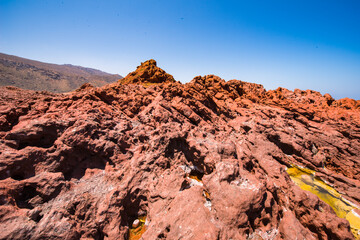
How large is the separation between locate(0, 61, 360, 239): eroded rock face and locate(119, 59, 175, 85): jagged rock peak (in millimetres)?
10352

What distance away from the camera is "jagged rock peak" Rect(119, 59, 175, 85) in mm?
24156

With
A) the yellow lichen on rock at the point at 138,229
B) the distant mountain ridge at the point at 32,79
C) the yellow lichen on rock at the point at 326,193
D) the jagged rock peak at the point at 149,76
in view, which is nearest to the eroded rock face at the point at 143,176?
the yellow lichen on rock at the point at 138,229

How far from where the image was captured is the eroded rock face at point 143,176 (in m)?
6.04

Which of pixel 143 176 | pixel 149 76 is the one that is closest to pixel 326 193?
pixel 143 176

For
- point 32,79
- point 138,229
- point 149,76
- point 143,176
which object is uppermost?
point 149,76

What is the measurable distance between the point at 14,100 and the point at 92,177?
819 centimetres

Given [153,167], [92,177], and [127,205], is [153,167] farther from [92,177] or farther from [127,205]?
[92,177]

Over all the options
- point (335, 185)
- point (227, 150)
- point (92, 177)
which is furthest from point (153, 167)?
point (335, 185)

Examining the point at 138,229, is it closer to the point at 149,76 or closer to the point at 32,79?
the point at 149,76

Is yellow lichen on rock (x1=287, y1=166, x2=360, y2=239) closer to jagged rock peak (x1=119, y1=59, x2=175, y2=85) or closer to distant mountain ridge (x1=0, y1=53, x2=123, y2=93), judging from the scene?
jagged rock peak (x1=119, y1=59, x2=175, y2=85)

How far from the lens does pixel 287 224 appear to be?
6.52 metres

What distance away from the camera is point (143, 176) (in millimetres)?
8484

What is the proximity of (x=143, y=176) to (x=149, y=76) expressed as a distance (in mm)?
20527

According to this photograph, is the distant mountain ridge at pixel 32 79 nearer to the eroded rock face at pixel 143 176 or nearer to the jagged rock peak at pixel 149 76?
the jagged rock peak at pixel 149 76
